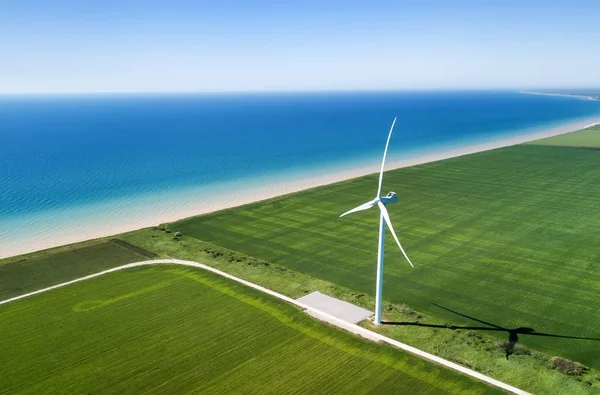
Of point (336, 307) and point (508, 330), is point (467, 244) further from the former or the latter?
point (336, 307)

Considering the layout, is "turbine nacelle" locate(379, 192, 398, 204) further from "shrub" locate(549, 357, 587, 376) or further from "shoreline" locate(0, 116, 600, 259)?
"shoreline" locate(0, 116, 600, 259)

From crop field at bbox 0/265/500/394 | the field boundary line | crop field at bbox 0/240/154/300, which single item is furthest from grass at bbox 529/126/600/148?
crop field at bbox 0/240/154/300

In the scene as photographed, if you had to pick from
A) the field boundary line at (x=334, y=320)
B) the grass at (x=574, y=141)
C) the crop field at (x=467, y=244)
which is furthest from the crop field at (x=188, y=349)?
the grass at (x=574, y=141)

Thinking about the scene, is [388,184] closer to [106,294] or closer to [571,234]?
[571,234]

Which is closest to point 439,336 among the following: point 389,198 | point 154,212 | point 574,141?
point 389,198

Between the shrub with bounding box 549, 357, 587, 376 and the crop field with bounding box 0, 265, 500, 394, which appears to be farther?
the shrub with bounding box 549, 357, 587, 376

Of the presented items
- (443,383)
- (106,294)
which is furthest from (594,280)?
(106,294)
